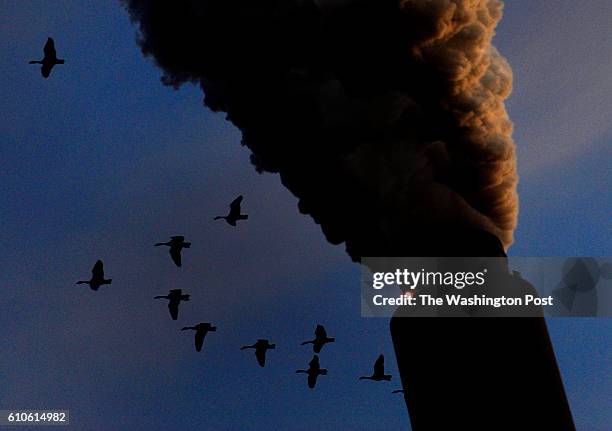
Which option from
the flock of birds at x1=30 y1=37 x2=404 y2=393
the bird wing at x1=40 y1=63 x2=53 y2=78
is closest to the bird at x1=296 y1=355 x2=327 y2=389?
the flock of birds at x1=30 y1=37 x2=404 y2=393

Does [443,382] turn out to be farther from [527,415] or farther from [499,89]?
[499,89]

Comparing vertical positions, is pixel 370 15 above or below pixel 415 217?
above

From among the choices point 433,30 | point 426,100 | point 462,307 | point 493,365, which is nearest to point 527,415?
point 493,365

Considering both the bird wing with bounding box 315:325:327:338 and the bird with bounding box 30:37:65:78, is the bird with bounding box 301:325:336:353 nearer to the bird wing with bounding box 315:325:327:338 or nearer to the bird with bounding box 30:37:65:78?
the bird wing with bounding box 315:325:327:338

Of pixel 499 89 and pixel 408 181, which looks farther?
pixel 499 89

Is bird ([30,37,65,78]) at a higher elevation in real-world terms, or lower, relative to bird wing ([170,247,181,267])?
higher

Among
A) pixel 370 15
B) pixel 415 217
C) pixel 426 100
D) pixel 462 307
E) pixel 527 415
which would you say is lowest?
pixel 527 415

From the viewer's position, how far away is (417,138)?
4566 cm

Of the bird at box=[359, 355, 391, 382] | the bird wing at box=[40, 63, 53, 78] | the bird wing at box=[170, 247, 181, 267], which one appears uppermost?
the bird wing at box=[40, 63, 53, 78]

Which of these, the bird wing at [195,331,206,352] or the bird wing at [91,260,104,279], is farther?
the bird wing at [195,331,206,352]

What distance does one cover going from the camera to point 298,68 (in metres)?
46.3

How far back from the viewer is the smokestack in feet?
147

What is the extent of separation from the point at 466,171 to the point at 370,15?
9.55 meters

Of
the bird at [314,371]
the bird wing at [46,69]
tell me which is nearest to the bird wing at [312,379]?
the bird at [314,371]
